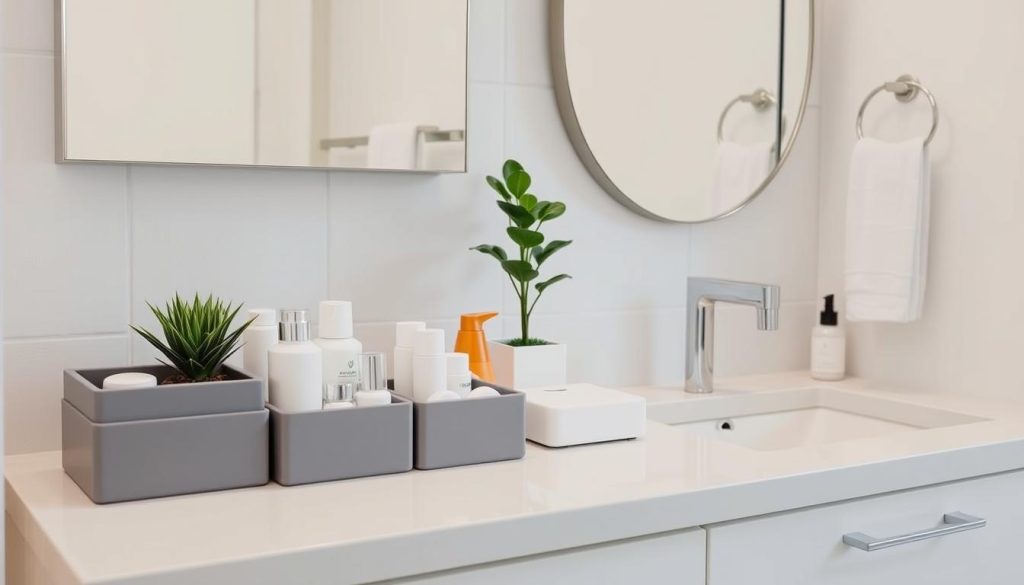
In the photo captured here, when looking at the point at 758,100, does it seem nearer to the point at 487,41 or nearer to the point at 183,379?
the point at 487,41

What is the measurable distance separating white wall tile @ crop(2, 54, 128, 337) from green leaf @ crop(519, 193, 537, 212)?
21.0 inches

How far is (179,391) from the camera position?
1060 millimetres

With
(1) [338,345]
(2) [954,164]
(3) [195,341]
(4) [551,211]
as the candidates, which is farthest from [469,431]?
(2) [954,164]

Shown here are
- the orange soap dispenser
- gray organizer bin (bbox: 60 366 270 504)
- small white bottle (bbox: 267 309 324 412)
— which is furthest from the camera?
the orange soap dispenser

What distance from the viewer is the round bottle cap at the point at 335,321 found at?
1.23 meters

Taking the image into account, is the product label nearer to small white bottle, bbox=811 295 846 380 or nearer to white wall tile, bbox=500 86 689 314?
small white bottle, bbox=811 295 846 380

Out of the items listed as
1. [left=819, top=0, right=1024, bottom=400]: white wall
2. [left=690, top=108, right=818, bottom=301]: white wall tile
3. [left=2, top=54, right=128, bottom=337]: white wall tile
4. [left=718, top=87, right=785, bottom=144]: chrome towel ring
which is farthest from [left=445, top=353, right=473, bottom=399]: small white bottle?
[left=819, top=0, right=1024, bottom=400]: white wall

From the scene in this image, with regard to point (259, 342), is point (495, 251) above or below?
above

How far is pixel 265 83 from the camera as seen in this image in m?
1.37

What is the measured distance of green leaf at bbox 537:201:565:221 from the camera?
1496mm

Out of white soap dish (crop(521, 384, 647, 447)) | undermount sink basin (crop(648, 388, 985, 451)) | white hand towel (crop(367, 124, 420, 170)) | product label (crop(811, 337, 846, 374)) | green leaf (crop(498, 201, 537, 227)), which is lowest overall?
undermount sink basin (crop(648, 388, 985, 451))

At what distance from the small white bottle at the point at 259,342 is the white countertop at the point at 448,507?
18 cm

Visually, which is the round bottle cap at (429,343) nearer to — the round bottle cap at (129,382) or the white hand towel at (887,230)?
the round bottle cap at (129,382)

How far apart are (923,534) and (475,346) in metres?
0.61
